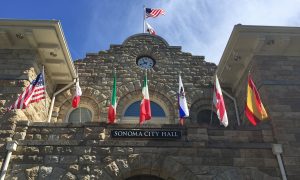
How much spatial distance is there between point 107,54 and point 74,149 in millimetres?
6345

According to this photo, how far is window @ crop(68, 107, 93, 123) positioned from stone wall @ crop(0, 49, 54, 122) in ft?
4.61

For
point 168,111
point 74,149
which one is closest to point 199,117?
point 168,111

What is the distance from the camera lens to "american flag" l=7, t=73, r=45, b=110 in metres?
9.76

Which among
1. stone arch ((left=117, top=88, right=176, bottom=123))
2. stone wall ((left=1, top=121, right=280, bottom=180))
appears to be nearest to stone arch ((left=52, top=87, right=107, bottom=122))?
stone arch ((left=117, top=88, right=176, bottom=123))

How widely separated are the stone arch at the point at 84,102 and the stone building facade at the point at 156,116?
41mm

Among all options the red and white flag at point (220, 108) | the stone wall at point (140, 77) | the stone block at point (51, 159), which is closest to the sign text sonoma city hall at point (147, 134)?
the red and white flag at point (220, 108)

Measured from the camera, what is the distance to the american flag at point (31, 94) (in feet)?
32.0

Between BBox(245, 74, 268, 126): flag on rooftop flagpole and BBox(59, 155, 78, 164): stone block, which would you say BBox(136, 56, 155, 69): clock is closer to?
BBox(245, 74, 268, 126): flag on rooftop flagpole

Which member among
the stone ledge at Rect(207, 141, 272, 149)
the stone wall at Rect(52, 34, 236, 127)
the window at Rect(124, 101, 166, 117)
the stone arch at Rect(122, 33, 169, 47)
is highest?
the stone arch at Rect(122, 33, 169, 47)

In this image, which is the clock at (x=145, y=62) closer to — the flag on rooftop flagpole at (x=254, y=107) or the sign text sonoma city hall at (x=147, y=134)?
the sign text sonoma city hall at (x=147, y=134)

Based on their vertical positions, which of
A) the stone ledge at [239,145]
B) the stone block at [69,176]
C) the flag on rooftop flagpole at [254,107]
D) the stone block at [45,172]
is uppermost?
the flag on rooftop flagpole at [254,107]

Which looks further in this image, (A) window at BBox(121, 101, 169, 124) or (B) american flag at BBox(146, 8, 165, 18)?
(B) american flag at BBox(146, 8, 165, 18)

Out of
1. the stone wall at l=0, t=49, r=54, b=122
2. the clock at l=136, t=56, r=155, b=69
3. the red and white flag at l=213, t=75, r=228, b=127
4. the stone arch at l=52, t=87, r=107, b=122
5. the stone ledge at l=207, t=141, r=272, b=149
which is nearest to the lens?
the stone ledge at l=207, t=141, r=272, b=149

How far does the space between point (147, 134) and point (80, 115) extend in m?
4.45
